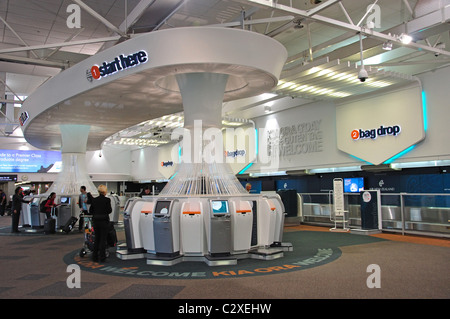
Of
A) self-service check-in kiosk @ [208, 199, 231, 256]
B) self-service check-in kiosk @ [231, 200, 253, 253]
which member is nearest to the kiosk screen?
self-service check-in kiosk @ [208, 199, 231, 256]

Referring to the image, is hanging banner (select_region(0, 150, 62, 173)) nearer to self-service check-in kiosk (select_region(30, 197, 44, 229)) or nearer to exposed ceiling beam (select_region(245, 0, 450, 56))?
self-service check-in kiosk (select_region(30, 197, 44, 229))

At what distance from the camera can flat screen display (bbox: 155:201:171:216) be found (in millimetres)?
6809

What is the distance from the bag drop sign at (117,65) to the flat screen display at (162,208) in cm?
296

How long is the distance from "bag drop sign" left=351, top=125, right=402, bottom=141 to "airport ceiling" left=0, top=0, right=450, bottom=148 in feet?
4.58

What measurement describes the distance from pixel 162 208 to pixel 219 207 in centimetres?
109

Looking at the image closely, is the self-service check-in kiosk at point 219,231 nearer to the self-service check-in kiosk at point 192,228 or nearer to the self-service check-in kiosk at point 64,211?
the self-service check-in kiosk at point 192,228

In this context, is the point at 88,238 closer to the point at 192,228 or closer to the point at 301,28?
the point at 192,228

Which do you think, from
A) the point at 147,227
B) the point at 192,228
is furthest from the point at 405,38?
the point at 147,227

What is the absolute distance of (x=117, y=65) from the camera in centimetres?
812

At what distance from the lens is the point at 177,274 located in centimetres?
584

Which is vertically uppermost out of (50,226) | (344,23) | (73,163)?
(344,23)

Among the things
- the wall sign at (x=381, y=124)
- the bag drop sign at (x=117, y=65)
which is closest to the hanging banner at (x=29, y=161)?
the bag drop sign at (x=117, y=65)

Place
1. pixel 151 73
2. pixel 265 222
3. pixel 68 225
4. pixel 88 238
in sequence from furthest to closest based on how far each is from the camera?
pixel 68 225 → pixel 151 73 → pixel 265 222 → pixel 88 238

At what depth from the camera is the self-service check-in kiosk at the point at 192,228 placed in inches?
271
